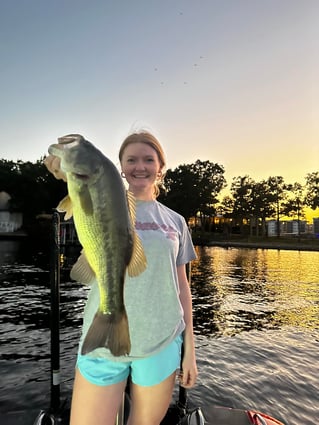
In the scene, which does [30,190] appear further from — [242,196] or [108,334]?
[108,334]

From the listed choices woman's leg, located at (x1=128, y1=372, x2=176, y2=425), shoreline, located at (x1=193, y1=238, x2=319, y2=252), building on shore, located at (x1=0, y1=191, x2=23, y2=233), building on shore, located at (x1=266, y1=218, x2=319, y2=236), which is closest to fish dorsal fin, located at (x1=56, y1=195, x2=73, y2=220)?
woman's leg, located at (x1=128, y1=372, x2=176, y2=425)

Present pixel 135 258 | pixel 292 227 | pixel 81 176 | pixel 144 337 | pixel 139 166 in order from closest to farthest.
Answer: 1. pixel 81 176
2. pixel 135 258
3. pixel 144 337
4. pixel 139 166
5. pixel 292 227

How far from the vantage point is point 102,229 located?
1732 millimetres

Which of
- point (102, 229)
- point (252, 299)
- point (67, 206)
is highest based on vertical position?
point (67, 206)

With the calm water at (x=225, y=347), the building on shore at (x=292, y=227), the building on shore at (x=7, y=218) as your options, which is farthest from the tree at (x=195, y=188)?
the calm water at (x=225, y=347)

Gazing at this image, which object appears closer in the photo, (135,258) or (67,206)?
(67,206)

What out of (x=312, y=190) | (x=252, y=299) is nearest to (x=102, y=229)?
(x=252, y=299)

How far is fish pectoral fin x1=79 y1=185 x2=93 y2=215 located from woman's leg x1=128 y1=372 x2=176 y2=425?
1.13 m

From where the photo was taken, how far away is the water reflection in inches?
451

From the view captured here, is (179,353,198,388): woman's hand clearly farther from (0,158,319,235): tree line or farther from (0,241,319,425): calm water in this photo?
(0,158,319,235): tree line

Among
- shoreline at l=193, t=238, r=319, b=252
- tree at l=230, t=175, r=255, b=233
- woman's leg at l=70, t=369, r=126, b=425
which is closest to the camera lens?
woman's leg at l=70, t=369, r=126, b=425

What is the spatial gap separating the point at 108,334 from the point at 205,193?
69.6 m

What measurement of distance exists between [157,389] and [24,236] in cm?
6009

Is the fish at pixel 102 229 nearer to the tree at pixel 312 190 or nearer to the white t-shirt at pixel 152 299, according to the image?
the white t-shirt at pixel 152 299
